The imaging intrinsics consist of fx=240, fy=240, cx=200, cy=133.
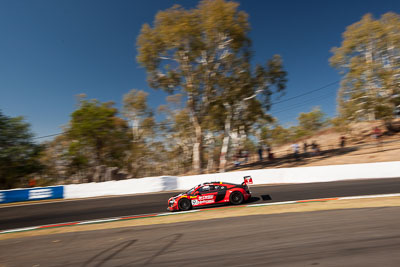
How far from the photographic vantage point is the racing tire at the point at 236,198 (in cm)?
992

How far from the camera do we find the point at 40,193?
17.8 metres

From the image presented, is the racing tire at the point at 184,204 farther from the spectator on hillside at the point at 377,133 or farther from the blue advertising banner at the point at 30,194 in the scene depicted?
the spectator on hillside at the point at 377,133

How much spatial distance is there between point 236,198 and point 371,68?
75.2 ft

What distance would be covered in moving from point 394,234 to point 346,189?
693 cm

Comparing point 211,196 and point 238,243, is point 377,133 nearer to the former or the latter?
point 211,196

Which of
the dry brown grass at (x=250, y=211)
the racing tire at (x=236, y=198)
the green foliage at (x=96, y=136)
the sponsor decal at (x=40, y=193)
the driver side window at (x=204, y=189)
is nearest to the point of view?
the dry brown grass at (x=250, y=211)

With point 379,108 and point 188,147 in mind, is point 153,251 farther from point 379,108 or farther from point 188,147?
point 188,147

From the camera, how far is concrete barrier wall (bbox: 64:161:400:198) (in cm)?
1415

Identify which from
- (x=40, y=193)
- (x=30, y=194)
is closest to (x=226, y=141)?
(x=40, y=193)

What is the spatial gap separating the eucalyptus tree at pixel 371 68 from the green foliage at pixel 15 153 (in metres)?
37.6

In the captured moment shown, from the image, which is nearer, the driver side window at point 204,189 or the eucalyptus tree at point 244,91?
the driver side window at point 204,189

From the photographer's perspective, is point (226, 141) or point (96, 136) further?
point (96, 136)

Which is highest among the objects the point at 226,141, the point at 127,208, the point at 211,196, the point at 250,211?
the point at 226,141

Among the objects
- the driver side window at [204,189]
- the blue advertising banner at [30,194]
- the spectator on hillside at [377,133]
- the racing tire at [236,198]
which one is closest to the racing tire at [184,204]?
the driver side window at [204,189]
